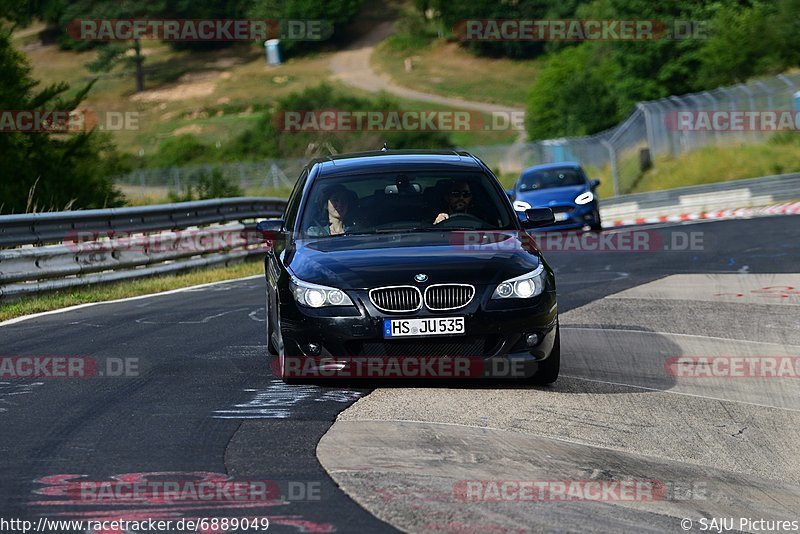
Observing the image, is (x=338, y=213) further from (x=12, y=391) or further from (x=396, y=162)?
(x=12, y=391)

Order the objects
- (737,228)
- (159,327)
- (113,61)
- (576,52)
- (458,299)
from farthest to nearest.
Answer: (113,61) → (576,52) → (737,228) → (159,327) → (458,299)

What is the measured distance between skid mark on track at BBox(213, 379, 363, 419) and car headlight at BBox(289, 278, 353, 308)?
1.80ft

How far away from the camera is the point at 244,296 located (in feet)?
53.3

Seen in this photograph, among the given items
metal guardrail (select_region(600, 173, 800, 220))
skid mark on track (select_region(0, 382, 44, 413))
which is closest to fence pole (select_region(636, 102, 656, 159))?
metal guardrail (select_region(600, 173, 800, 220))

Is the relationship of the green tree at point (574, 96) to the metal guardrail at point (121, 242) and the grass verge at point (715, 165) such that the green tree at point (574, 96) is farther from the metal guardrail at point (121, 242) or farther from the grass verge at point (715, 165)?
the metal guardrail at point (121, 242)

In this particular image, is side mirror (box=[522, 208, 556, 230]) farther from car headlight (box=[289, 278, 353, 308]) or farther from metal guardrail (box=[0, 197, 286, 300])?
metal guardrail (box=[0, 197, 286, 300])

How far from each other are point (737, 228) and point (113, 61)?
108m

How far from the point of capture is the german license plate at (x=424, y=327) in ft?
28.1

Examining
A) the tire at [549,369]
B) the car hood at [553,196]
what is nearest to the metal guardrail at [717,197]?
the car hood at [553,196]

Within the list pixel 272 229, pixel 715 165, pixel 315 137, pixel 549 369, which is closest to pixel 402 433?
pixel 549 369

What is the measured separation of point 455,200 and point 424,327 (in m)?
1.66

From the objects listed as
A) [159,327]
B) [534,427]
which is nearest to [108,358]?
[159,327]

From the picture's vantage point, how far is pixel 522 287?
879 centimetres

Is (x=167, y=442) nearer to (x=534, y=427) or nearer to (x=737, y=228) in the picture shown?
(x=534, y=427)
